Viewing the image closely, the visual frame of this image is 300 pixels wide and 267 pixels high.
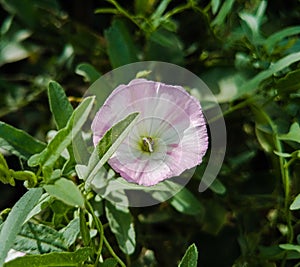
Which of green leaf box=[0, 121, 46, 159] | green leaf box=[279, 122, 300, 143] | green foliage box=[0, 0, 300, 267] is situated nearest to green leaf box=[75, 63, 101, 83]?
green foliage box=[0, 0, 300, 267]

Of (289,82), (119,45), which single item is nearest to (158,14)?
(119,45)

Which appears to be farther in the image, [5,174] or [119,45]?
[119,45]

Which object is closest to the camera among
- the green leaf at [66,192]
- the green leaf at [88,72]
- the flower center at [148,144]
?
the green leaf at [66,192]

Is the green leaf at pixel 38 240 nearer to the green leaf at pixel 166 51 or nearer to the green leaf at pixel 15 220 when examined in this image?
the green leaf at pixel 15 220

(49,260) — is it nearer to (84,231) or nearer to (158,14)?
(84,231)

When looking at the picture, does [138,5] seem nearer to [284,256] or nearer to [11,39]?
[11,39]

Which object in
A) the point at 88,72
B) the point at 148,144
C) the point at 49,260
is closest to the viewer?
the point at 49,260

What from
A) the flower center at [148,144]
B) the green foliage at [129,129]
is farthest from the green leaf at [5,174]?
the flower center at [148,144]

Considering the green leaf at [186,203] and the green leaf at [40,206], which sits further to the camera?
the green leaf at [186,203]
